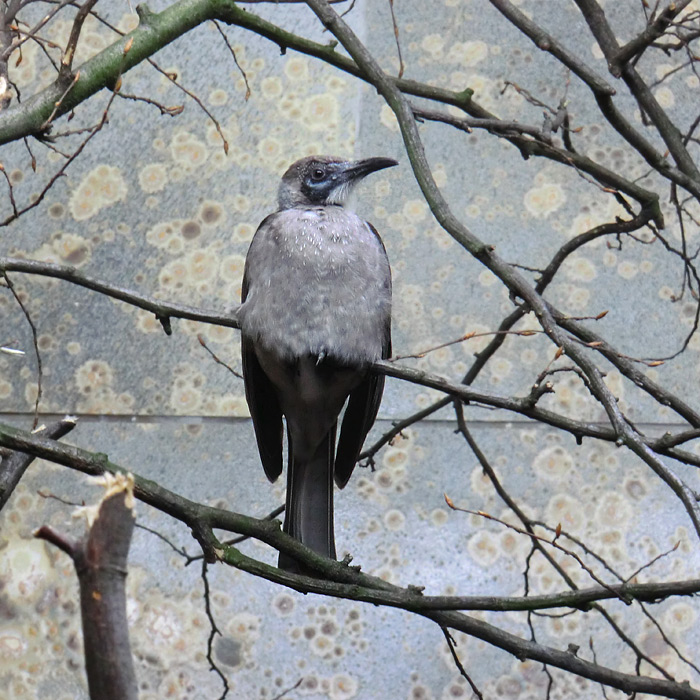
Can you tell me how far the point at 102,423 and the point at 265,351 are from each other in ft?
4.19

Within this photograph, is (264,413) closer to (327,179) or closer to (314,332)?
(314,332)

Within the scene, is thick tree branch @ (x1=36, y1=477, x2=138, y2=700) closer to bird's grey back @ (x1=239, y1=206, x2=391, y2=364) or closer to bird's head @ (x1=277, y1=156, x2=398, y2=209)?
bird's grey back @ (x1=239, y1=206, x2=391, y2=364)

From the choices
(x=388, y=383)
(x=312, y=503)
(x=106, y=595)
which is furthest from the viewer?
(x=388, y=383)

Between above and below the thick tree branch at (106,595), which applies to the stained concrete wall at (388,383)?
above

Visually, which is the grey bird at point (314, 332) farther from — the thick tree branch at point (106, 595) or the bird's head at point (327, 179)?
the thick tree branch at point (106, 595)

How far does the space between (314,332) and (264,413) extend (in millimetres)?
399

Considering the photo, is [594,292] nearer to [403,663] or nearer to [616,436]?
[403,663]

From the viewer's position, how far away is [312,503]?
221 centimetres

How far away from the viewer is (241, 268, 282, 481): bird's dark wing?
231 cm

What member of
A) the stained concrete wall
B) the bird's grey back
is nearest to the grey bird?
the bird's grey back

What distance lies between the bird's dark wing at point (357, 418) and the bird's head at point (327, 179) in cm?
36

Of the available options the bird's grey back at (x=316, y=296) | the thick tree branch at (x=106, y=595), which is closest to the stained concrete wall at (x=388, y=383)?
the bird's grey back at (x=316, y=296)

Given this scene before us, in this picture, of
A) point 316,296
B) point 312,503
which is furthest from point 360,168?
point 312,503

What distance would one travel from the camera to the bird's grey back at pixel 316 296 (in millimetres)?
2074
